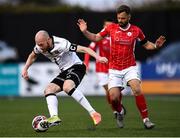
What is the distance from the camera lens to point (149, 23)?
1192 inches

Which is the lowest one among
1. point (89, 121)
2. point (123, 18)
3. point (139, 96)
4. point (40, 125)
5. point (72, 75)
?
point (89, 121)

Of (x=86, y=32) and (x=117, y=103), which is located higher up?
(x=86, y=32)

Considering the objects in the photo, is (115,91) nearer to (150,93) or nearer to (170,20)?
(150,93)

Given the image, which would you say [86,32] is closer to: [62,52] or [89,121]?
[62,52]

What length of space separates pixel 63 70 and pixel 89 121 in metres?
2.30

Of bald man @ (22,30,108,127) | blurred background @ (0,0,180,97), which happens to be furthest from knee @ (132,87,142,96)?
blurred background @ (0,0,180,97)

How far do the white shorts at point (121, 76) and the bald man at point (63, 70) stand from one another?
57 centimetres

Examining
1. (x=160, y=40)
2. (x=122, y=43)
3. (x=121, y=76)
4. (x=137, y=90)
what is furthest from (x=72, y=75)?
(x=160, y=40)

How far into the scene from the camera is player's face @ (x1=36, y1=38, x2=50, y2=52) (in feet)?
41.7

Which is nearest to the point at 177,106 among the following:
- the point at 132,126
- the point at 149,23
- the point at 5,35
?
the point at 132,126

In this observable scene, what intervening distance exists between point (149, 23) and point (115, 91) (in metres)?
17.2

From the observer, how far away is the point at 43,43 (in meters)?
12.7

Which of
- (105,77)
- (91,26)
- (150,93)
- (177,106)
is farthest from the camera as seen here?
(91,26)

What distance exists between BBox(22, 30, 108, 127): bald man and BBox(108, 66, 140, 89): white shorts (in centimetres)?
57
